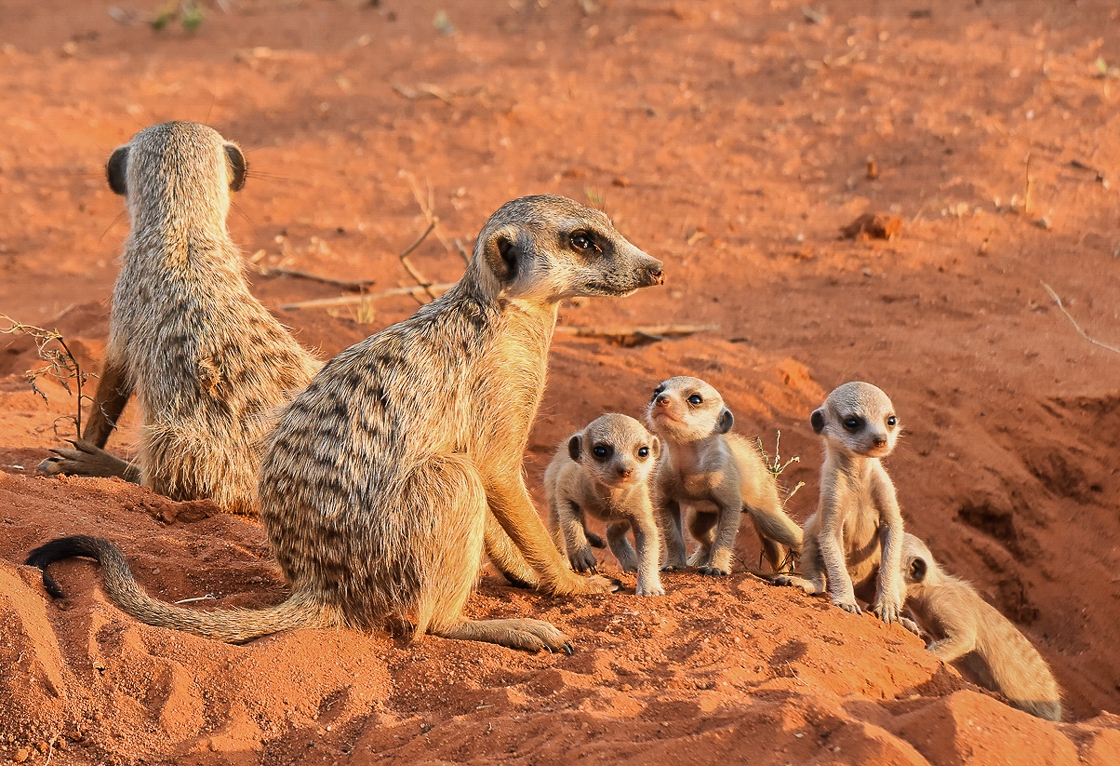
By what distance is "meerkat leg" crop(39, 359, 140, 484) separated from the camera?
5.54 m

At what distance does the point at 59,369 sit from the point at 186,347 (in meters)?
1.39

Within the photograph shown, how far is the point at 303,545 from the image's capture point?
3.97 m

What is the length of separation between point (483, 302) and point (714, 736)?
1.79 m

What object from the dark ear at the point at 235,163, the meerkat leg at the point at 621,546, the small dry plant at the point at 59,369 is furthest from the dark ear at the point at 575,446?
the dark ear at the point at 235,163

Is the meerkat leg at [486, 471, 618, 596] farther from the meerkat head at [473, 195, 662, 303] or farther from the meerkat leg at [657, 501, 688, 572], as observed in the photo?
the meerkat leg at [657, 501, 688, 572]

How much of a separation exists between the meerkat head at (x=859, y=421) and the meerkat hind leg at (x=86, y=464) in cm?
323

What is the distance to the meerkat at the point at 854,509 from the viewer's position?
457 cm

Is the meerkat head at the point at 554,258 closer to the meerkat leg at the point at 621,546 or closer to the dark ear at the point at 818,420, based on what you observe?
the dark ear at the point at 818,420

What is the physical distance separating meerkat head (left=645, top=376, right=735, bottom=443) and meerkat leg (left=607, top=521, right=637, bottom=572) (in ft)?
1.52

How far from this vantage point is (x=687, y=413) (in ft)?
16.2

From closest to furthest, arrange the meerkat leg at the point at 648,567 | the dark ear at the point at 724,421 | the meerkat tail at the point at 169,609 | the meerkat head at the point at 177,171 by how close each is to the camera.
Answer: the meerkat tail at the point at 169,609 → the meerkat leg at the point at 648,567 → the dark ear at the point at 724,421 → the meerkat head at the point at 177,171

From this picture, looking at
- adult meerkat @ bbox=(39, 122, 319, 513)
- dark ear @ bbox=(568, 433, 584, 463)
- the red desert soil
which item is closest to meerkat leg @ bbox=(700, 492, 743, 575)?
the red desert soil

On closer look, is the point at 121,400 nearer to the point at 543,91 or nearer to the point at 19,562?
the point at 19,562

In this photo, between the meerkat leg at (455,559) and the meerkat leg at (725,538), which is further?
the meerkat leg at (725,538)
